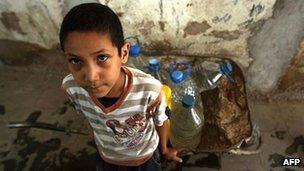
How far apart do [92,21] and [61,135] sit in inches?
42.1

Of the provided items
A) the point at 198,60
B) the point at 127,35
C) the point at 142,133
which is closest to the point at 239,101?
the point at 198,60

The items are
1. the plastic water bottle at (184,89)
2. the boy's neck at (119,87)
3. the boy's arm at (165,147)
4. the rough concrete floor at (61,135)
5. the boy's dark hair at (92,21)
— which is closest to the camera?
the boy's dark hair at (92,21)

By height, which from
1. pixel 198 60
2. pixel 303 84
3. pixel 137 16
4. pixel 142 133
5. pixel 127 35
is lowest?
pixel 303 84

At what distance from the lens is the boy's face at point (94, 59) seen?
0.73 meters

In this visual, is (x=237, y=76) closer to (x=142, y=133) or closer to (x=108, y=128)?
(x=142, y=133)

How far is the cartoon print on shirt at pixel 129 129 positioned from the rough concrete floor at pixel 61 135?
48 cm

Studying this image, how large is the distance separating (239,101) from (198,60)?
0.85 ft

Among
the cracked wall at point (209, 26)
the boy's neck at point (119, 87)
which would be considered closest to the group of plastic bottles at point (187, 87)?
the cracked wall at point (209, 26)

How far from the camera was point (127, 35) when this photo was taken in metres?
1.52

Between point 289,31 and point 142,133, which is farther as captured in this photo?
point 289,31

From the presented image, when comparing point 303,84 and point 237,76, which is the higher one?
point 237,76

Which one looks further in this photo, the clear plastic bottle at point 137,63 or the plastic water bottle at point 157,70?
the clear plastic bottle at point 137,63

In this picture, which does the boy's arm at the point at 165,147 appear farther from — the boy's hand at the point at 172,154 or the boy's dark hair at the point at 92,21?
the boy's dark hair at the point at 92,21

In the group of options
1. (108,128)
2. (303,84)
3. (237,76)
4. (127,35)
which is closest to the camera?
(108,128)
